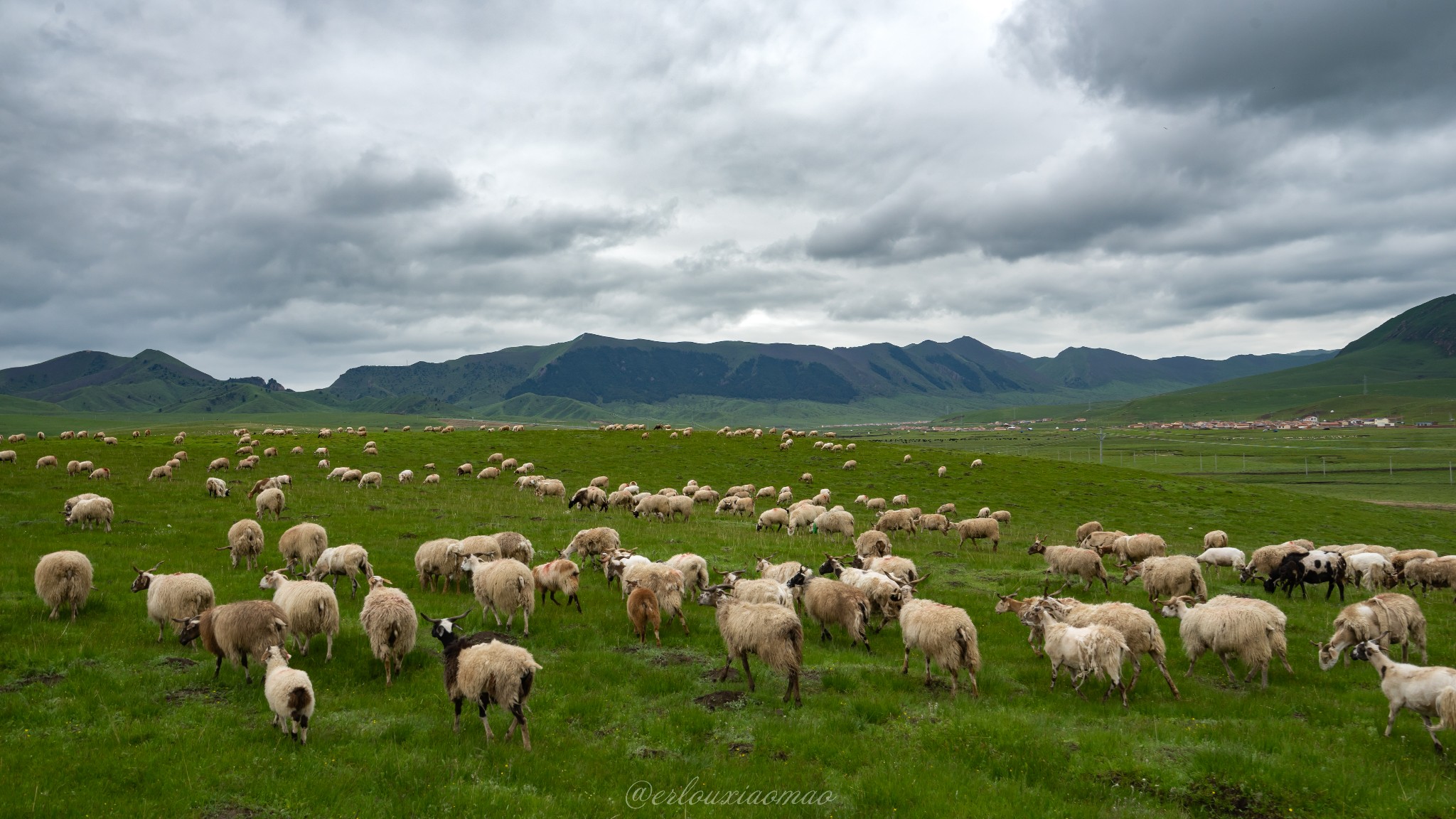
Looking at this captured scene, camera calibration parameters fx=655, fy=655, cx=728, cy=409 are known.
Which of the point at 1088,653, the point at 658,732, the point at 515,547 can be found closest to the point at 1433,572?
the point at 1088,653

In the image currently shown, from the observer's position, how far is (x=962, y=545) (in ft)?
109

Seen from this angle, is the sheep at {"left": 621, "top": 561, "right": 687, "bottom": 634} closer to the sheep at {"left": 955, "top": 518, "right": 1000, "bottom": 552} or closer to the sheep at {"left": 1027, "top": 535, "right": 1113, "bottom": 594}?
the sheep at {"left": 1027, "top": 535, "right": 1113, "bottom": 594}

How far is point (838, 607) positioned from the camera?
16.1 m

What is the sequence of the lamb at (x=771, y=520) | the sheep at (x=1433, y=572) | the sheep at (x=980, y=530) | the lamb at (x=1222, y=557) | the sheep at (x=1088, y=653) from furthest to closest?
the lamb at (x=771, y=520)
the sheep at (x=980, y=530)
the lamb at (x=1222, y=557)
the sheep at (x=1433, y=572)
the sheep at (x=1088, y=653)

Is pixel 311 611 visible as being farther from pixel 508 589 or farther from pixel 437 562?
pixel 437 562

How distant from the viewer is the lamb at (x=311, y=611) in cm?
1340

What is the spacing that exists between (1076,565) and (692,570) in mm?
13468

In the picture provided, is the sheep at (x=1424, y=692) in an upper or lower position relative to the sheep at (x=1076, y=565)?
upper

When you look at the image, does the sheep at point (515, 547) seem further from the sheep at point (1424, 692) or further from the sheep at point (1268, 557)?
the sheep at point (1268, 557)

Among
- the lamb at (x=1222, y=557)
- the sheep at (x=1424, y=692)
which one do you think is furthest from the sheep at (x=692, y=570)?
the lamb at (x=1222, y=557)

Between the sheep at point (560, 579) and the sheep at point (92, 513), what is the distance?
1950cm

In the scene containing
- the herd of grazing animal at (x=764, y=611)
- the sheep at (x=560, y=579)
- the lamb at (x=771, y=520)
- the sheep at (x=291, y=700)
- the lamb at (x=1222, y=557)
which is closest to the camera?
the sheep at (x=291, y=700)

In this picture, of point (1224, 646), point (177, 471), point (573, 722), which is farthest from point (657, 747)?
point (177, 471)

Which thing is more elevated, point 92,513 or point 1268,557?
point 92,513
